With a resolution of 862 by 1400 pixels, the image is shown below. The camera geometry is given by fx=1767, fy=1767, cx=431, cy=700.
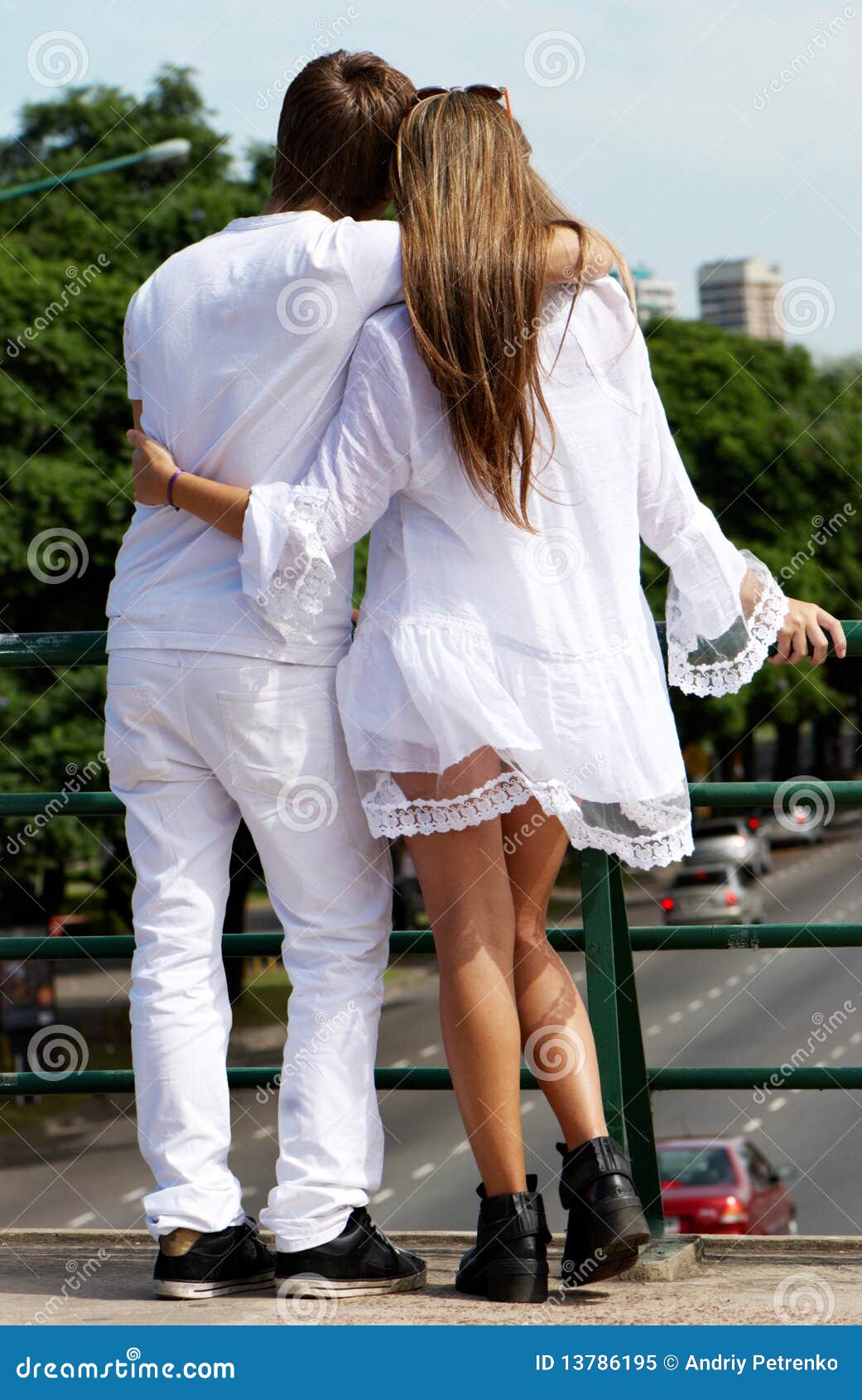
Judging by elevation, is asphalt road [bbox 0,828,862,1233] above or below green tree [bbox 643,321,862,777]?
below

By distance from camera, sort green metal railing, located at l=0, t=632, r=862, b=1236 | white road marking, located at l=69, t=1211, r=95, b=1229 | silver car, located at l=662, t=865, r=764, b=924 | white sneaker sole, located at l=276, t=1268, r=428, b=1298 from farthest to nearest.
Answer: silver car, located at l=662, t=865, r=764, b=924 → white road marking, located at l=69, t=1211, r=95, b=1229 → green metal railing, located at l=0, t=632, r=862, b=1236 → white sneaker sole, located at l=276, t=1268, r=428, b=1298

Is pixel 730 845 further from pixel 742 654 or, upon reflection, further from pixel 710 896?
pixel 742 654

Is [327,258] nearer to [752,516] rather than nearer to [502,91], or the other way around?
[502,91]

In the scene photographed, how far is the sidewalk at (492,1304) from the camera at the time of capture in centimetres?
264

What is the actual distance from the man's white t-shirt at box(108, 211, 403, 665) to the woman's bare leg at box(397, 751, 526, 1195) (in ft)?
1.17

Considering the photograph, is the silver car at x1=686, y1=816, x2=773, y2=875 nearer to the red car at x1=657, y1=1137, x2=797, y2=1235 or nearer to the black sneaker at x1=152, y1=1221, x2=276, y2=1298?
the red car at x1=657, y1=1137, x2=797, y2=1235

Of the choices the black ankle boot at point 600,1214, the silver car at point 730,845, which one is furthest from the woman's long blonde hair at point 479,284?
the silver car at point 730,845

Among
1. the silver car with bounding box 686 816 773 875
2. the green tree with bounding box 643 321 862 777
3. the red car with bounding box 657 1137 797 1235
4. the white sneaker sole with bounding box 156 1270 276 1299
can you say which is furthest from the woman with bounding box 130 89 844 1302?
the green tree with bounding box 643 321 862 777

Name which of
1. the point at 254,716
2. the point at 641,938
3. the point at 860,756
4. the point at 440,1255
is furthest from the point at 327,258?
the point at 860,756

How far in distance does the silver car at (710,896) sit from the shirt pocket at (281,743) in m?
30.0

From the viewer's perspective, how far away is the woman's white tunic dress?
2.77 metres

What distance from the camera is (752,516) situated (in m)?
35.3

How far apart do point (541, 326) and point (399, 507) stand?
0.37 metres

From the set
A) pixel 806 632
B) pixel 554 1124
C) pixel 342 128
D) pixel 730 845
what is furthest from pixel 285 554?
pixel 730 845
